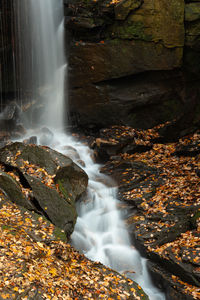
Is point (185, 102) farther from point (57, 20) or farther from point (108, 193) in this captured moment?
point (57, 20)

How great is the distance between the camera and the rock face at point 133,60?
1209 cm

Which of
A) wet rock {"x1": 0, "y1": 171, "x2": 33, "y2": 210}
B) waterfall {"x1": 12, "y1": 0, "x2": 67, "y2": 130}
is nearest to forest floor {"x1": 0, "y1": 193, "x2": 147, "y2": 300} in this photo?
wet rock {"x1": 0, "y1": 171, "x2": 33, "y2": 210}

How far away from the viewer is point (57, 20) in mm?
14062

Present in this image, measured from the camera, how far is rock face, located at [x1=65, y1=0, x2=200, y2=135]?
1209 centimetres

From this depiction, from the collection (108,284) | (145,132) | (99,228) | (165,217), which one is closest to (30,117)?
(145,132)

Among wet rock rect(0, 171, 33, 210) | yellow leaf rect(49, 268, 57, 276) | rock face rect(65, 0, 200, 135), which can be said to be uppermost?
rock face rect(65, 0, 200, 135)

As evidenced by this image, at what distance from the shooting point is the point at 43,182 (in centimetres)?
810

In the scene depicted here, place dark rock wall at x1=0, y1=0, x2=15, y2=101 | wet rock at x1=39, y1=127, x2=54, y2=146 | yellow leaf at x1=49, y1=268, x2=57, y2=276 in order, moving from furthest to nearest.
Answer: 1. wet rock at x1=39, y1=127, x2=54, y2=146
2. dark rock wall at x1=0, y1=0, x2=15, y2=101
3. yellow leaf at x1=49, y1=268, x2=57, y2=276

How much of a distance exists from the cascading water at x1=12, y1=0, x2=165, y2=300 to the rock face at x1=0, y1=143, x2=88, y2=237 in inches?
34.5

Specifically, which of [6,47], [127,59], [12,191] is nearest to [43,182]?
[12,191]

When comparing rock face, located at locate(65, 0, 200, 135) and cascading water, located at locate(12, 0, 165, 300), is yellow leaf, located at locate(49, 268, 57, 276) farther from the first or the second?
rock face, located at locate(65, 0, 200, 135)

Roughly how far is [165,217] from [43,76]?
939cm

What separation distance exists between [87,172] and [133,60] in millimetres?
5119

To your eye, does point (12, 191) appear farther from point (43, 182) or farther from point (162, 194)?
point (162, 194)
